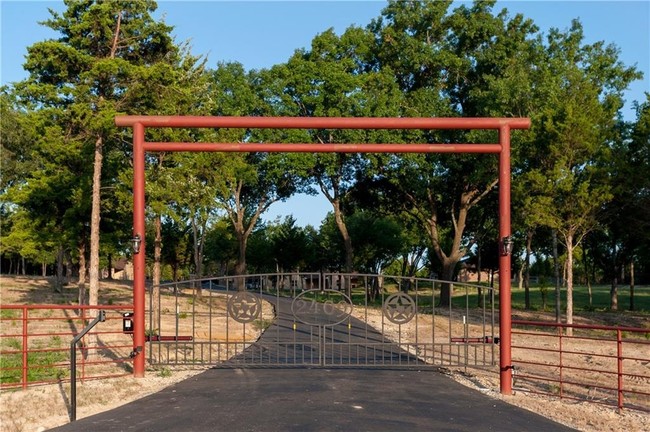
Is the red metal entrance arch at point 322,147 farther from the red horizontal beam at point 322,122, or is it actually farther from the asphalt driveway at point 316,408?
the asphalt driveway at point 316,408

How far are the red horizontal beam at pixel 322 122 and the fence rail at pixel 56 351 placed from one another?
3491mm

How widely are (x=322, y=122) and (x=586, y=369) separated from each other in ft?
20.3

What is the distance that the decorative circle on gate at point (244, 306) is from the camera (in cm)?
1434

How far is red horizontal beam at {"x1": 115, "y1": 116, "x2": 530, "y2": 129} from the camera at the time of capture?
1320 centimetres

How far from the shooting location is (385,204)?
143ft

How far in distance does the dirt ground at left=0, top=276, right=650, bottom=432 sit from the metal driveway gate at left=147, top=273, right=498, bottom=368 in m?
0.60

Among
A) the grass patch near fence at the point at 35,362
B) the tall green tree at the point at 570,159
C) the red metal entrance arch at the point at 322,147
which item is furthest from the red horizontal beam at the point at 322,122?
the tall green tree at the point at 570,159

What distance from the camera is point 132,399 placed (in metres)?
11.7

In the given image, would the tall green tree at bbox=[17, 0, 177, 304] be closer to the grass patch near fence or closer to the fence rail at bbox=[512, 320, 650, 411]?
the grass patch near fence

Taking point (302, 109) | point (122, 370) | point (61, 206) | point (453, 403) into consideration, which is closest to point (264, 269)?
point (302, 109)

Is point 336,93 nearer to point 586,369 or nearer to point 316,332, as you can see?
point 316,332

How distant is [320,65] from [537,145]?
16177 millimetres

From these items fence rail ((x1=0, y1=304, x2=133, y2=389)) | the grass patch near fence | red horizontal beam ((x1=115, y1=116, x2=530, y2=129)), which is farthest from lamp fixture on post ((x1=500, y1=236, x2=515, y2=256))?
the grass patch near fence

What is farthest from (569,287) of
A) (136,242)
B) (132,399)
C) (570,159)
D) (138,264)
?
(132,399)
